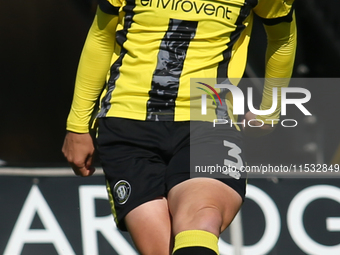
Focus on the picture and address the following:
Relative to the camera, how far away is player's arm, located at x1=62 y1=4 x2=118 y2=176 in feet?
7.36

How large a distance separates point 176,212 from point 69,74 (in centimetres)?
237

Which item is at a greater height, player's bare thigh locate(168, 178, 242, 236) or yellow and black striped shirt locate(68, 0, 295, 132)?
yellow and black striped shirt locate(68, 0, 295, 132)

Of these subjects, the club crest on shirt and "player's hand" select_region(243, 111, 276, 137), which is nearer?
the club crest on shirt

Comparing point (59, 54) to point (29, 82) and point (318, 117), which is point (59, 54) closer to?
point (29, 82)

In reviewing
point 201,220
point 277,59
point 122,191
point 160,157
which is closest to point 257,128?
point 277,59

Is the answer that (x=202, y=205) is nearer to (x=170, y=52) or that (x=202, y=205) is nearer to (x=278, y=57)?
(x=170, y=52)

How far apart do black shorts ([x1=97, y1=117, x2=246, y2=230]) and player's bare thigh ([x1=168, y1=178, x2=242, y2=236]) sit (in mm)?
35

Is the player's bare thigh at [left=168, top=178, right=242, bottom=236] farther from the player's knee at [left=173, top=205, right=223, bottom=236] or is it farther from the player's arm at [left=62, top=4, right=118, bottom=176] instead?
the player's arm at [left=62, top=4, right=118, bottom=176]

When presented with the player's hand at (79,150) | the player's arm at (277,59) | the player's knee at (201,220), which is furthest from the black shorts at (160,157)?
the player's arm at (277,59)

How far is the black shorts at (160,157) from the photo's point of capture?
1.91m

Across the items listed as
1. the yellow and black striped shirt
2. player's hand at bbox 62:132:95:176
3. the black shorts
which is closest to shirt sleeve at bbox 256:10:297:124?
the yellow and black striped shirt

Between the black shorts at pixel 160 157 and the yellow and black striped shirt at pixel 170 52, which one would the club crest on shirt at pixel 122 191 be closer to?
the black shorts at pixel 160 157

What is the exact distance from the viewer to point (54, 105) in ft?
13.1

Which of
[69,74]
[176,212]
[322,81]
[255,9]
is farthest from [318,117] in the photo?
[176,212]
